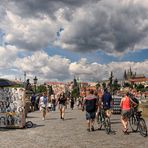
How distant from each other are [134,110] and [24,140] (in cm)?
507

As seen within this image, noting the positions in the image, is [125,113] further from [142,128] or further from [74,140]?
[74,140]

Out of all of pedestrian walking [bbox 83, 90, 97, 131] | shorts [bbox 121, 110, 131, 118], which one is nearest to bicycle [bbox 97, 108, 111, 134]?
pedestrian walking [bbox 83, 90, 97, 131]

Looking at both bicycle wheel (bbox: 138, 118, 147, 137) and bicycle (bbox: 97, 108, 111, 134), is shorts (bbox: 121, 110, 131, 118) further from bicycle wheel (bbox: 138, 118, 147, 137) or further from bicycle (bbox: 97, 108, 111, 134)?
bicycle wheel (bbox: 138, 118, 147, 137)

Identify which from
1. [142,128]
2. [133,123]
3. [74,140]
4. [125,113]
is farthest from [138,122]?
[74,140]

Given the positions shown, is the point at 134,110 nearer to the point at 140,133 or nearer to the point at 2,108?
the point at 140,133

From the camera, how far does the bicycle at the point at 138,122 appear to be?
546 inches

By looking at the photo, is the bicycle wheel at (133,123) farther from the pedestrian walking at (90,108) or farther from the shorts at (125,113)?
the pedestrian walking at (90,108)

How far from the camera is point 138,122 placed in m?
14.4

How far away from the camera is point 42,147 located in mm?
10773

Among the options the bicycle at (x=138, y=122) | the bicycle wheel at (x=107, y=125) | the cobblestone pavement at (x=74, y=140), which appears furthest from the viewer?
the bicycle wheel at (x=107, y=125)

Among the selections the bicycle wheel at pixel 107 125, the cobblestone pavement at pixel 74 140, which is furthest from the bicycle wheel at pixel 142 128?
the bicycle wheel at pixel 107 125

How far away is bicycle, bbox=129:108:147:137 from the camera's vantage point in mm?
13877

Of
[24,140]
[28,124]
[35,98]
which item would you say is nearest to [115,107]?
[35,98]

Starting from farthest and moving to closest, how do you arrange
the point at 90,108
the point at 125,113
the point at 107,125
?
the point at 90,108
the point at 125,113
the point at 107,125
